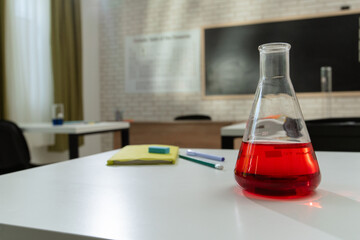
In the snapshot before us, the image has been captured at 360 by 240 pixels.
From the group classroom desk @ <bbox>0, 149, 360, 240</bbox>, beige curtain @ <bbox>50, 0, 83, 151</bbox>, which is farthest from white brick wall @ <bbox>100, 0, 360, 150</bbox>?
classroom desk @ <bbox>0, 149, 360, 240</bbox>

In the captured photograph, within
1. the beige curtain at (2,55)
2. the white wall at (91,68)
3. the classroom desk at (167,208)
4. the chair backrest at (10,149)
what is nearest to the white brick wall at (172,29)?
the white wall at (91,68)

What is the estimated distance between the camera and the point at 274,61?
1.46 feet

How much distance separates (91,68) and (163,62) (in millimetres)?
1133

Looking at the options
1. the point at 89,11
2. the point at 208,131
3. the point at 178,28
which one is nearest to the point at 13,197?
the point at 208,131

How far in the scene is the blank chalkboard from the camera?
3.65 m

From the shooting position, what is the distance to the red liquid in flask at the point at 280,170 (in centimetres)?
40

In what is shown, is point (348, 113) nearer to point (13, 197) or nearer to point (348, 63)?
point (348, 63)

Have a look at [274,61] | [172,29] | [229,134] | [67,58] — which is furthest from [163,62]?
[274,61]

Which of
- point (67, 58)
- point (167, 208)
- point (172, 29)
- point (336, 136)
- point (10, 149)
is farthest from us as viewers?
point (172, 29)

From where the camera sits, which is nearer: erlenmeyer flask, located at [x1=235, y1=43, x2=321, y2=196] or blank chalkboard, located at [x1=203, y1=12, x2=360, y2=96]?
erlenmeyer flask, located at [x1=235, y1=43, x2=321, y2=196]

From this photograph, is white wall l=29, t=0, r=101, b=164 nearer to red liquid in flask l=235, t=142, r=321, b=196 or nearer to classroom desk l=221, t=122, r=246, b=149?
classroom desk l=221, t=122, r=246, b=149

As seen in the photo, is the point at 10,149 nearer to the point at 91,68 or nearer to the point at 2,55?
the point at 2,55

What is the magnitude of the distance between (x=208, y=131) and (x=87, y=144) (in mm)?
2165

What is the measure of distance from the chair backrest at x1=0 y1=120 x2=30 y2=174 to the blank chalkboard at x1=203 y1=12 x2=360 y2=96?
2.73 m
